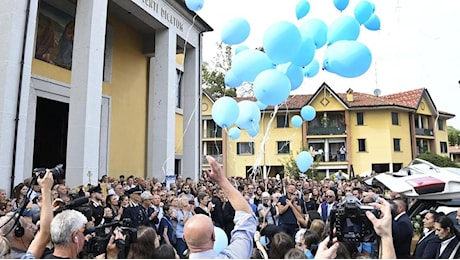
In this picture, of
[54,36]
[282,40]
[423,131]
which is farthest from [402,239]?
[423,131]

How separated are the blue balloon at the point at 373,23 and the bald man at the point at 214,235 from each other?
7.58 m

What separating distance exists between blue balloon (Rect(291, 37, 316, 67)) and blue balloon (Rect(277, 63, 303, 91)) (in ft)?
1.59

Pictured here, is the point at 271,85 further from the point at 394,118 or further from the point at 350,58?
the point at 394,118

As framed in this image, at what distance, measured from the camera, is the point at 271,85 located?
7.03 m

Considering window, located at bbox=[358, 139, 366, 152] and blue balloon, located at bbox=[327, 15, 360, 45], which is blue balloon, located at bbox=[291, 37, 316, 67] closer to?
blue balloon, located at bbox=[327, 15, 360, 45]

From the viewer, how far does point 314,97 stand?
A: 3494 cm

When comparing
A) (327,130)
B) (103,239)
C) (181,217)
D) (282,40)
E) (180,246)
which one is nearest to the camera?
(103,239)

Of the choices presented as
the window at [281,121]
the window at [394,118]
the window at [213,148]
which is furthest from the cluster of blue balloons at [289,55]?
the window at [394,118]

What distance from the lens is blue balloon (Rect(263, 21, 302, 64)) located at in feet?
22.2

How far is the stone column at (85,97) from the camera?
30.8 ft

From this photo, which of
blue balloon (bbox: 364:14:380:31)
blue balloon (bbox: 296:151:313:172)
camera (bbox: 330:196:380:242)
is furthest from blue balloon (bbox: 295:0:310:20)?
camera (bbox: 330:196:380:242)

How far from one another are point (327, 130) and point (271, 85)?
95.9 ft

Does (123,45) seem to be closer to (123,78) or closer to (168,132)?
(123,78)

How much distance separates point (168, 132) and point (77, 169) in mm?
4746
